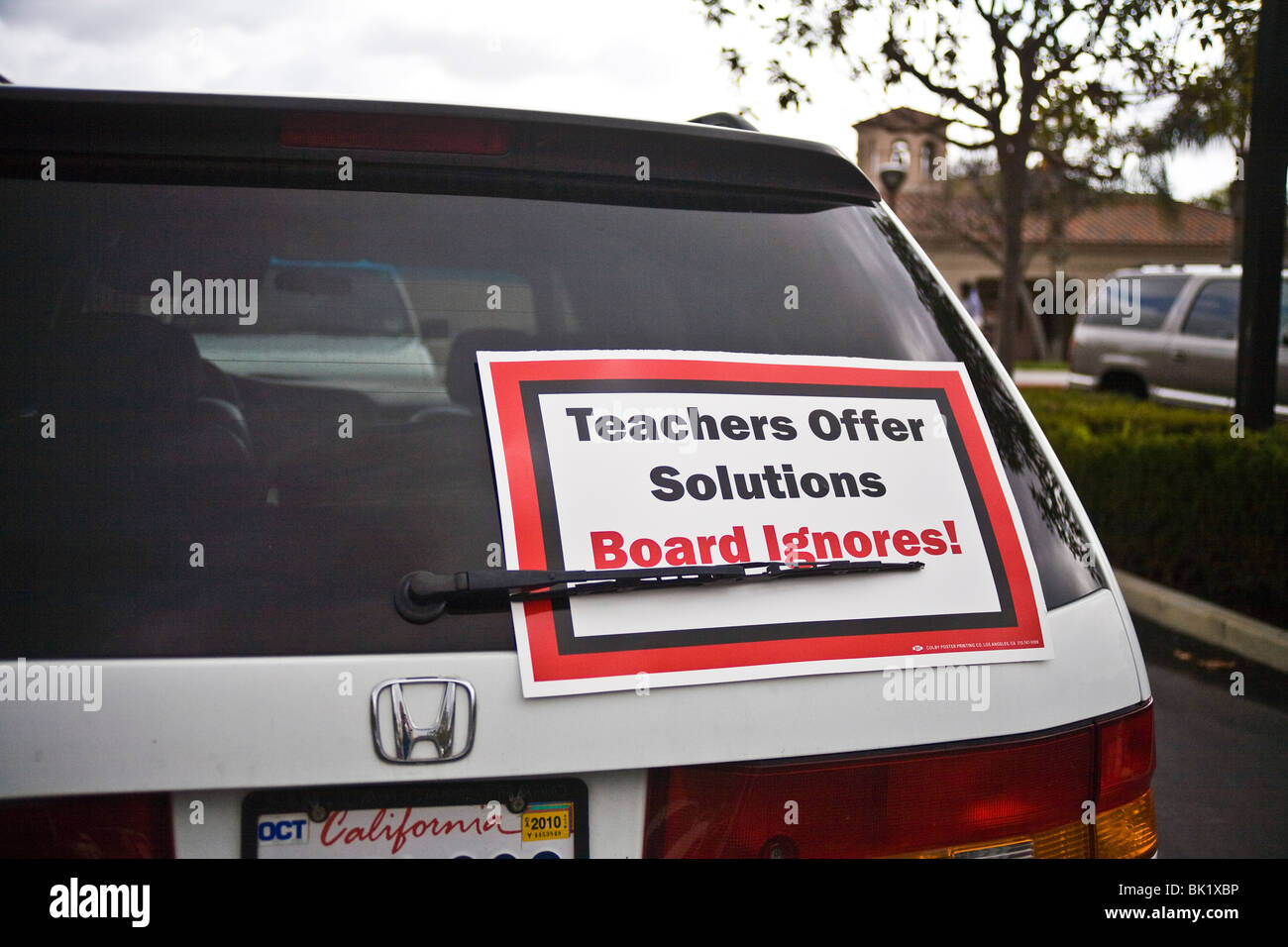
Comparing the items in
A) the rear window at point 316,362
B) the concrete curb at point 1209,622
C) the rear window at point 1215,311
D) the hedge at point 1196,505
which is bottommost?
the concrete curb at point 1209,622

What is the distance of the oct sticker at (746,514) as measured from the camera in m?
1.56

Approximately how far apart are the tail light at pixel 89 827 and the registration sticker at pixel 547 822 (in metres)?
0.43

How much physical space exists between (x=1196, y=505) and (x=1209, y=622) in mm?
886

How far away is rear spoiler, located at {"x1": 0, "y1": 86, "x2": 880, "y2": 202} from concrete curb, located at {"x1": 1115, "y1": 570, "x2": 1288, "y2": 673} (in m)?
5.21

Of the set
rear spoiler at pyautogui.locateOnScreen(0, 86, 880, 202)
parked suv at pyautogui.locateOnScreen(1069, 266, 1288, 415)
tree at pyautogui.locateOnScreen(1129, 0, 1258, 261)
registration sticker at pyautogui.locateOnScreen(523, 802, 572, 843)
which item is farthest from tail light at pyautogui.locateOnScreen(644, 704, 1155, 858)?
parked suv at pyautogui.locateOnScreen(1069, 266, 1288, 415)

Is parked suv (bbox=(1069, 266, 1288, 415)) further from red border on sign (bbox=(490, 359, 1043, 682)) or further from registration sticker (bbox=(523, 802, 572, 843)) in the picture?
registration sticker (bbox=(523, 802, 572, 843))

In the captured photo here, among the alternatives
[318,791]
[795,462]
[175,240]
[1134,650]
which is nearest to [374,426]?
[175,240]

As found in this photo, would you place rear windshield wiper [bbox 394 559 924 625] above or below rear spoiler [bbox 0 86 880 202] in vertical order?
below

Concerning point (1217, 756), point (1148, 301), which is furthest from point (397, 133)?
point (1148, 301)

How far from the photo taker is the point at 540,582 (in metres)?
1.53

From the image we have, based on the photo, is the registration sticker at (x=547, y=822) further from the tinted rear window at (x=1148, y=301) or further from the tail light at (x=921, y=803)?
the tinted rear window at (x=1148, y=301)

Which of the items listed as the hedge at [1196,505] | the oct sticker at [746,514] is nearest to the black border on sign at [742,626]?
the oct sticker at [746,514]

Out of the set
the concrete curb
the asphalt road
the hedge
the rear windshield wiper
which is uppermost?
the rear windshield wiper

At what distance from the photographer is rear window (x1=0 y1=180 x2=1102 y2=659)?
149 centimetres
